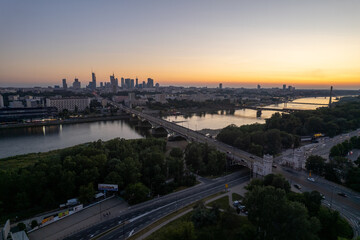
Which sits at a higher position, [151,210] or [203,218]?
[203,218]

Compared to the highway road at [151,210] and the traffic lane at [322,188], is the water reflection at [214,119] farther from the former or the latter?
the highway road at [151,210]

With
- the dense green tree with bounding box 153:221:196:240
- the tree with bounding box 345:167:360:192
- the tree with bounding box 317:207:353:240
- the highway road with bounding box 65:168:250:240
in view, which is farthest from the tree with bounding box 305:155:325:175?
the dense green tree with bounding box 153:221:196:240

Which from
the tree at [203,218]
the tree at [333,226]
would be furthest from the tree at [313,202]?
the tree at [203,218]

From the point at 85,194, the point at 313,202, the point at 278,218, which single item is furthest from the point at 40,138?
the point at 313,202

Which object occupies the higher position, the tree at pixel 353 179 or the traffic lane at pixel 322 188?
the tree at pixel 353 179

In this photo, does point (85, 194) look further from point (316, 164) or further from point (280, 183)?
point (316, 164)

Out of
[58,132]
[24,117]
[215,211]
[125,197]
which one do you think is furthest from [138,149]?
[24,117]
